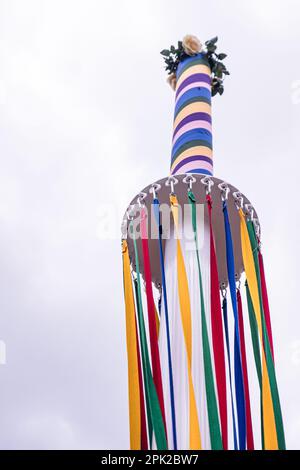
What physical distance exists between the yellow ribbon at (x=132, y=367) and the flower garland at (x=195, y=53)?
5.19 metres

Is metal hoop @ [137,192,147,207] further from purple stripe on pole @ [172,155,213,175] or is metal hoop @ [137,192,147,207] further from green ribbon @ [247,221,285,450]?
green ribbon @ [247,221,285,450]

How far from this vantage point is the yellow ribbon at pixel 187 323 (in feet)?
32.0

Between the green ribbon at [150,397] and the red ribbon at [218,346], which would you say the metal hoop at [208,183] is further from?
the green ribbon at [150,397]

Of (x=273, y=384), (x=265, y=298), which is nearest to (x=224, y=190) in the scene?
(x=265, y=298)

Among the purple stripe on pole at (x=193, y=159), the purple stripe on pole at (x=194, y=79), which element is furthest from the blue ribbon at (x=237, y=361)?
the purple stripe on pole at (x=194, y=79)

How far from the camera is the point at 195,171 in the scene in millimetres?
13734

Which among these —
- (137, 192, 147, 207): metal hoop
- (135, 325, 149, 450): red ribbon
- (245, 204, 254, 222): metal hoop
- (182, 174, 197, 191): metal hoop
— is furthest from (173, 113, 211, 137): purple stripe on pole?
(135, 325, 149, 450): red ribbon

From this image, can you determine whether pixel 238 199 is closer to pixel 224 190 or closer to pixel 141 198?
pixel 224 190

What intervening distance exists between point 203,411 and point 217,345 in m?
0.91

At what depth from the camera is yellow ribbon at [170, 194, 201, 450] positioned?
32.0ft

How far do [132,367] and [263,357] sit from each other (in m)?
1.84

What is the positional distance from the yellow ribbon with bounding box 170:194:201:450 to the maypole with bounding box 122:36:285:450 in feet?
0.05
